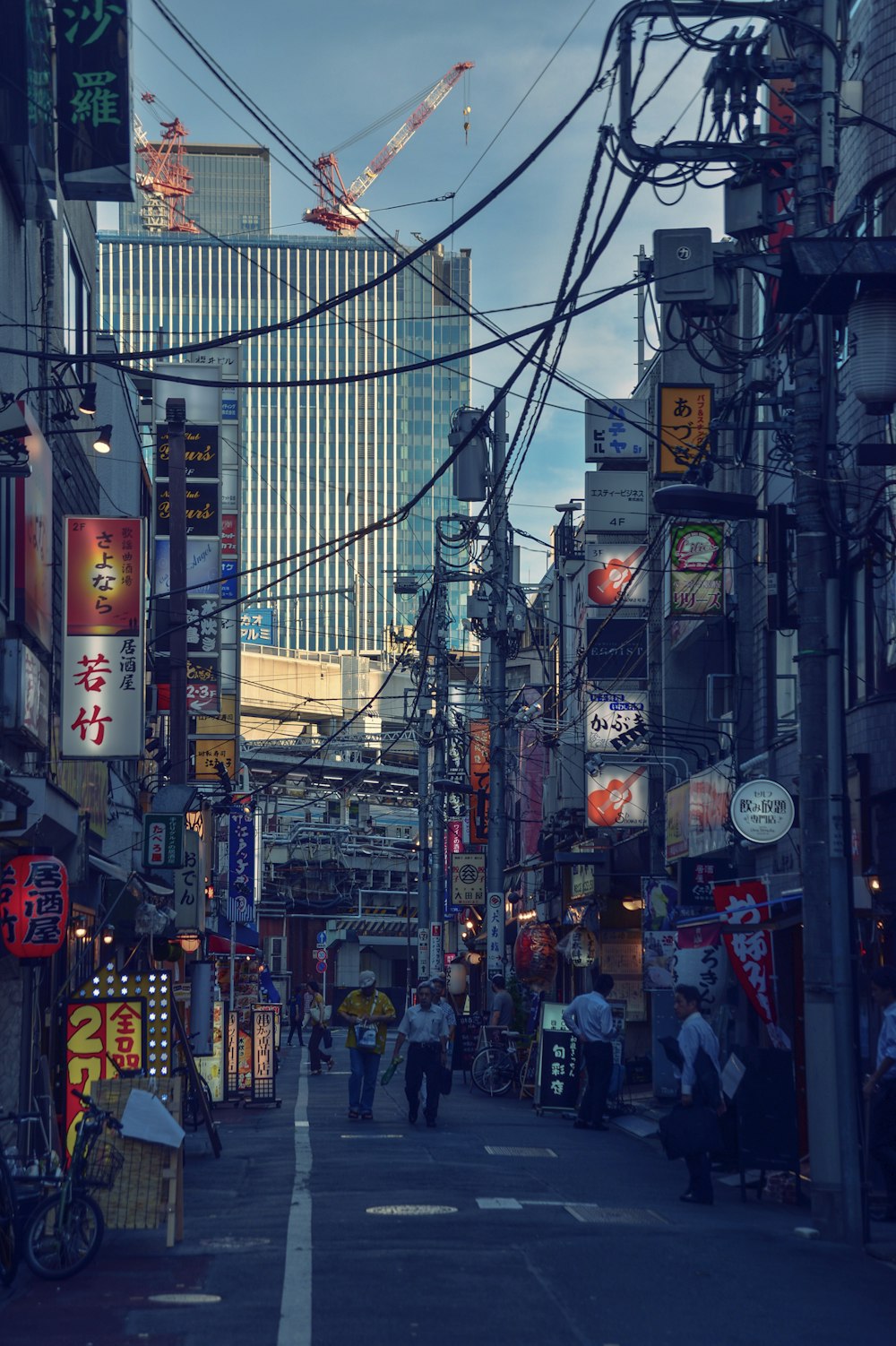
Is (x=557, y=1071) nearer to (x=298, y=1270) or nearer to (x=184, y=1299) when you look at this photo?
(x=298, y=1270)

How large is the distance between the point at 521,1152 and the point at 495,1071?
34.5 feet

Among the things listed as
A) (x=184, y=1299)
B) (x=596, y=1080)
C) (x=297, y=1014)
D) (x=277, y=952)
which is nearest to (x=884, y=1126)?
(x=184, y=1299)

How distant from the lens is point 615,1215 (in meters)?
13.3

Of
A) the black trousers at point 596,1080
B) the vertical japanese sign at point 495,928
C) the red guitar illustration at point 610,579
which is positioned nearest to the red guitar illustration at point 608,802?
the vertical japanese sign at point 495,928

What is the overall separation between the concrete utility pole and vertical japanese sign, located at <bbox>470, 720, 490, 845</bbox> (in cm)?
3496

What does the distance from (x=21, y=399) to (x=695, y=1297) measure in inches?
424

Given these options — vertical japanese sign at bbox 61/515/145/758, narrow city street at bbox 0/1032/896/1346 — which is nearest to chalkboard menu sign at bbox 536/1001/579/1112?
narrow city street at bbox 0/1032/896/1346

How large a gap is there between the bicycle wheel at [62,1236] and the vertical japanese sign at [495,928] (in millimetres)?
22764

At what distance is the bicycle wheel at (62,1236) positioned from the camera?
10.5 m

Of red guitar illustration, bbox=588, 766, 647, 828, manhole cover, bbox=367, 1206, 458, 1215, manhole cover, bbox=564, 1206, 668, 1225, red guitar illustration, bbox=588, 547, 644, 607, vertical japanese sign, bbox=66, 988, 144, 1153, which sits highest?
red guitar illustration, bbox=588, 547, 644, 607

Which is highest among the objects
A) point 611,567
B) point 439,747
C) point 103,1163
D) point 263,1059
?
point 611,567

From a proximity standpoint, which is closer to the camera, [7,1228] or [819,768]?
[7,1228]

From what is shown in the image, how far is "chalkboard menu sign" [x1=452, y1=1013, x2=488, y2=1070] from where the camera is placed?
33.1m

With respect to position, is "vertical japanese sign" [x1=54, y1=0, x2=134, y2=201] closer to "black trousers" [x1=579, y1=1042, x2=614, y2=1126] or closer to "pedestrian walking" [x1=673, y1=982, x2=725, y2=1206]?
"pedestrian walking" [x1=673, y1=982, x2=725, y2=1206]
